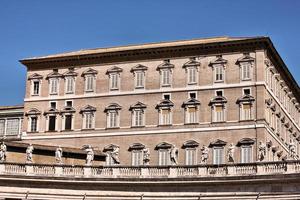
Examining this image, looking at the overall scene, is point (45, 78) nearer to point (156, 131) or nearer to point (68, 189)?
point (156, 131)

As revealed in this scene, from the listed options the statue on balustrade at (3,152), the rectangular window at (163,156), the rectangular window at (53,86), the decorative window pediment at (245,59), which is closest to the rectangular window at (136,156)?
the rectangular window at (163,156)

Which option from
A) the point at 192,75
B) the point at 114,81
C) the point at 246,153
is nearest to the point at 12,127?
the point at 114,81

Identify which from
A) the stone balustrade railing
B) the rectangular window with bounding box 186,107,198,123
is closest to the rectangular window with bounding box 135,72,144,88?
the rectangular window with bounding box 186,107,198,123

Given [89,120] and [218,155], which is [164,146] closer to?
[218,155]

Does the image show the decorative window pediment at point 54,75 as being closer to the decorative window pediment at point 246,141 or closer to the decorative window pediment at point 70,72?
the decorative window pediment at point 70,72

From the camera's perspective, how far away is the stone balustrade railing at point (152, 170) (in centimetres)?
5112

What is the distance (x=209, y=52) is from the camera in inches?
3098

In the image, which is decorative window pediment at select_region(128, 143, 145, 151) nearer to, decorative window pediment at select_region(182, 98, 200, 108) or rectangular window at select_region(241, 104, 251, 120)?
decorative window pediment at select_region(182, 98, 200, 108)

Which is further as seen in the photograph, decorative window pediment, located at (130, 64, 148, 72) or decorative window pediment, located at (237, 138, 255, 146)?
decorative window pediment, located at (130, 64, 148, 72)

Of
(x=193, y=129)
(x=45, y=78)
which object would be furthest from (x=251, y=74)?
(x=45, y=78)

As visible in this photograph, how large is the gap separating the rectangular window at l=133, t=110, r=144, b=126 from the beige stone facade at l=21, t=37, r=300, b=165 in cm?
22

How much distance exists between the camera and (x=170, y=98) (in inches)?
3123

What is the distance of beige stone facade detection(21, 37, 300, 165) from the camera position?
250 feet

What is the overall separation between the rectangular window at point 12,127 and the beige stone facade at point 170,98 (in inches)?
248
